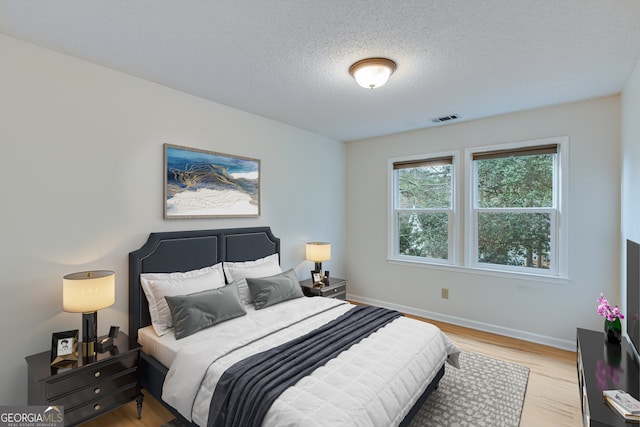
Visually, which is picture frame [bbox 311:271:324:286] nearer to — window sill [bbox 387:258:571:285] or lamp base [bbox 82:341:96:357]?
Answer: window sill [bbox 387:258:571:285]

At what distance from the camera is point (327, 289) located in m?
3.80

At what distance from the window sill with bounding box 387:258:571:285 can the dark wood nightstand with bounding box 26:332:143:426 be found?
3407 millimetres

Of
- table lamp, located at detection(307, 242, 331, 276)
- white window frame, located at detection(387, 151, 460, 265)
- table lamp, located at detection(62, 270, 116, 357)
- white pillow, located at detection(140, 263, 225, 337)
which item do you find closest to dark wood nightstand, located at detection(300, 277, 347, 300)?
table lamp, located at detection(307, 242, 331, 276)

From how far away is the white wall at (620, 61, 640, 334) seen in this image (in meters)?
2.27

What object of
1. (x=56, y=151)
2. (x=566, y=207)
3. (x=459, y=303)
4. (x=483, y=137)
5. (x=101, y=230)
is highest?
(x=483, y=137)

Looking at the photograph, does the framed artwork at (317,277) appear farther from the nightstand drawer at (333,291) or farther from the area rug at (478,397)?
the area rug at (478,397)

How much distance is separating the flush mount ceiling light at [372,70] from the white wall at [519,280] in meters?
2.03

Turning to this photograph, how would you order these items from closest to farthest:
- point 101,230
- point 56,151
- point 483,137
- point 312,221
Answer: point 56,151 → point 101,230 → point 483,137 → point 312,221

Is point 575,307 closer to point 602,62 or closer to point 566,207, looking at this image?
point 566,207

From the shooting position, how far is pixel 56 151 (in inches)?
87.4

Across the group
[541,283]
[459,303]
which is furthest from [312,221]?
[541,283]

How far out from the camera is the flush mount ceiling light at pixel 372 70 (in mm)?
2271

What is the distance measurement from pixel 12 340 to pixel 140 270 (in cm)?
84

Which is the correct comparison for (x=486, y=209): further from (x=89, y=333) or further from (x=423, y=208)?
(x=89, y=333)
